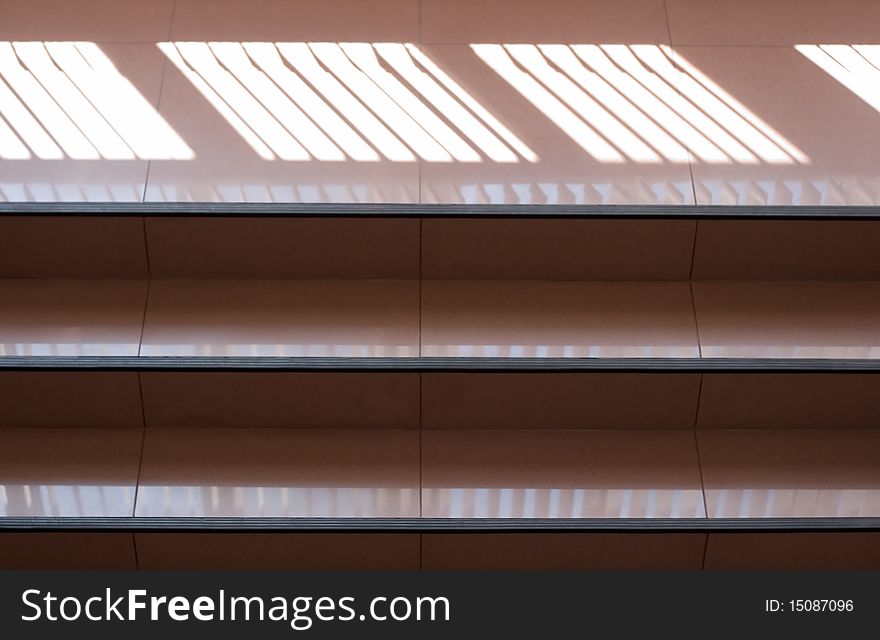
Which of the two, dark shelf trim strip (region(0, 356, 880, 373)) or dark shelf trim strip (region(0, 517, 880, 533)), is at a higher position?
dark shelf trim strip (region(0, 356, 880, 373))

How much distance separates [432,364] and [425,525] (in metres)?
0.37

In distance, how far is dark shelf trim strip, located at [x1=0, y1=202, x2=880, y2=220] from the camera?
11.3 ft

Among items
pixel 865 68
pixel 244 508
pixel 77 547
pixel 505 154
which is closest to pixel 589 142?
pixel 505 154

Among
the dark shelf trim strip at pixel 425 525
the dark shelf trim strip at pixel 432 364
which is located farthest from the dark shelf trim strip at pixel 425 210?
the dark shelf trim strip at pixel 425 525

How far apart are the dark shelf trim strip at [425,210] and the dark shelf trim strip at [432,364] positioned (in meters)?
0.35

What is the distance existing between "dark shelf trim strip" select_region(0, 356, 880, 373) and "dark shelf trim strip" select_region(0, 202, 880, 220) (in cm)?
35

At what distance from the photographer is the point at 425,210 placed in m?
3.47

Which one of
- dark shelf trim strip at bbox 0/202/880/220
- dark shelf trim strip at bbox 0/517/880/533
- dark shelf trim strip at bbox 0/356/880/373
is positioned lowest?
dark shelf trim strip at bbox 0/517/880/533

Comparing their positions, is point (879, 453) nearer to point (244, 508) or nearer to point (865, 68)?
point (865, 68)

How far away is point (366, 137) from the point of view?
3686mm

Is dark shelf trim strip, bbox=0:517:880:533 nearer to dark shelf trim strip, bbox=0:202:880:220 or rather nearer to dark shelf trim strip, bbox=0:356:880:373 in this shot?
dark shelf trim strip, bbox=0:356:880:373

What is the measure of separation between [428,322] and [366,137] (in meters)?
0.53

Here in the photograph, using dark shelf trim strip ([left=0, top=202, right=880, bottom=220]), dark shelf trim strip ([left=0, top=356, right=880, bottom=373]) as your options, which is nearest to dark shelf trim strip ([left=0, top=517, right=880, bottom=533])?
dark shelf trim strip ([left=0, top=356, right=880, bottom=373])

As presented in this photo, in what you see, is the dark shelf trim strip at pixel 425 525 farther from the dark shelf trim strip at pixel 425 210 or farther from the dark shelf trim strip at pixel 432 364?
the dark shelf trim strip at pixel 425 210
